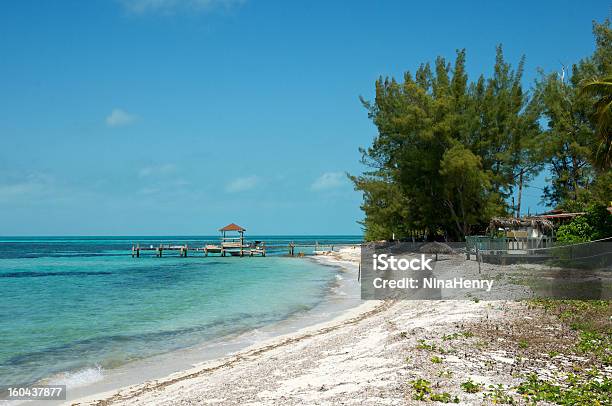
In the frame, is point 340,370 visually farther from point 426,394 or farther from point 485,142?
point 485,142

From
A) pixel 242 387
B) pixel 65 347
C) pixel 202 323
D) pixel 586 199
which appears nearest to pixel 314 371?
pixel 242 387

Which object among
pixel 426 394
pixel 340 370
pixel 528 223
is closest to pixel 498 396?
pixel 426 394

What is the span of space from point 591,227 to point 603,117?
15.7 feet

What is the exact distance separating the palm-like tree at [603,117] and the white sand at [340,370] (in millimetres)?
9485

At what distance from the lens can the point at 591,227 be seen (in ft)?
68.9

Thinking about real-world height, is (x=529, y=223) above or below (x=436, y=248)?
above

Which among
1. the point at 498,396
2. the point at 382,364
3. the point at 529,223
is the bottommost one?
the point at 382,364

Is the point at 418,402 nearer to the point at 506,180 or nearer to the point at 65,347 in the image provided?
the point at 65,347

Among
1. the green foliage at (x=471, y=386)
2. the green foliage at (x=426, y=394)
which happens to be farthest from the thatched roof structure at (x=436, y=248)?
the green foliage at (x=426, y=394)

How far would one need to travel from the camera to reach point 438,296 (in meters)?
A: 16.6

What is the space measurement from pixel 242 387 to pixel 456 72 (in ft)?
95.3

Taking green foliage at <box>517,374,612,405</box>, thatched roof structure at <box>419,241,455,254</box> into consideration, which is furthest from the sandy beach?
thatched roof structure at <box>419,241,455,254</box>

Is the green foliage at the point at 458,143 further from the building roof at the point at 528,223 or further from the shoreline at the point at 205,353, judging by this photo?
Answer: the shoreline at the point at 205,353

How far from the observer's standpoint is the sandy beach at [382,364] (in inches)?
270
